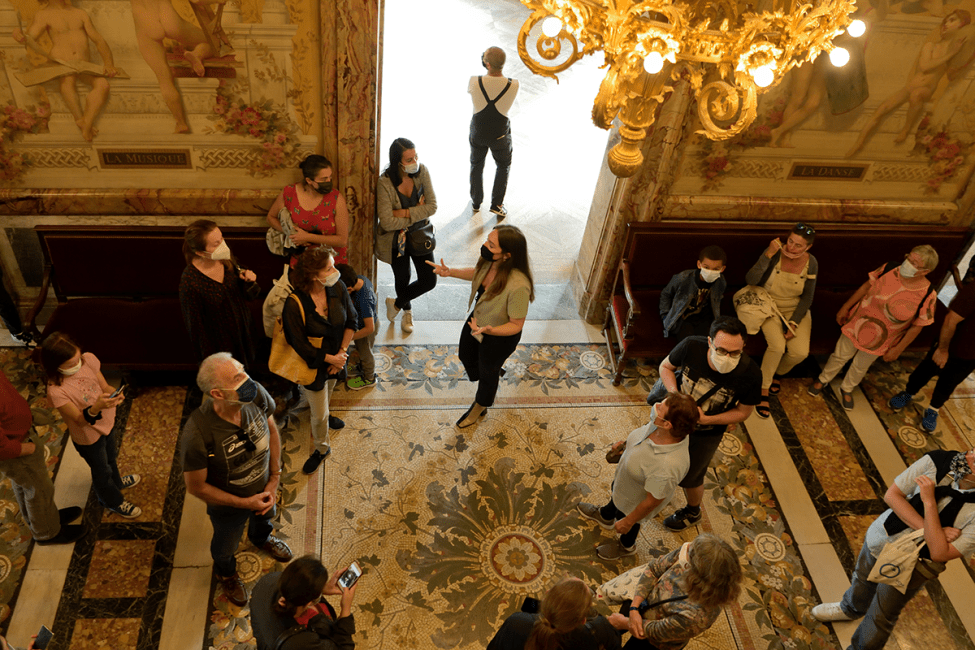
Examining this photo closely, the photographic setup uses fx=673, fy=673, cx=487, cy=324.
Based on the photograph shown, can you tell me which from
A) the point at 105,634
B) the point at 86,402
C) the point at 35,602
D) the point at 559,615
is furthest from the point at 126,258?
the point at 559,615

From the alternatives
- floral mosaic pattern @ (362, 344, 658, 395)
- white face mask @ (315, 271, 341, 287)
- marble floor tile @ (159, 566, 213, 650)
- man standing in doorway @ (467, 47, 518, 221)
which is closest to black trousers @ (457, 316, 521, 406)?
floral mosaic pattern @ (362, 344, 658, 395)

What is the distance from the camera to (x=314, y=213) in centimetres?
506

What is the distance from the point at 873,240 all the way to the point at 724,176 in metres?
1.58

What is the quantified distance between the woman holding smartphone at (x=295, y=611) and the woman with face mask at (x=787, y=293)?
3.97 m

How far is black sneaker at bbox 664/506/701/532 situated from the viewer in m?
4.77

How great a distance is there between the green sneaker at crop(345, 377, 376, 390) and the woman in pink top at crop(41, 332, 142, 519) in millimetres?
1799

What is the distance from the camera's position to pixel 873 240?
239 inches

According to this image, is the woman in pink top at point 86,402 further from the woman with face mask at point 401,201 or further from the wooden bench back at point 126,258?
the woman with face mask at point 401,201

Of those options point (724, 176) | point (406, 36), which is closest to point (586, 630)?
point (724, 176)

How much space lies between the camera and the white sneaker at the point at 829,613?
4.30 m

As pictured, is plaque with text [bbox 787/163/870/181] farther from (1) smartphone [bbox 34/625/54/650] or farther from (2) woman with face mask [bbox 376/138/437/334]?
(1) smartphone [bbox 34/625/54/650]

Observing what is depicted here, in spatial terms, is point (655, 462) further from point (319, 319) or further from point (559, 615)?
point (319, 319)

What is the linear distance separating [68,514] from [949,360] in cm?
673

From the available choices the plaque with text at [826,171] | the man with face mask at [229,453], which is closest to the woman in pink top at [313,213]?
the man with face mask at [229,453]
